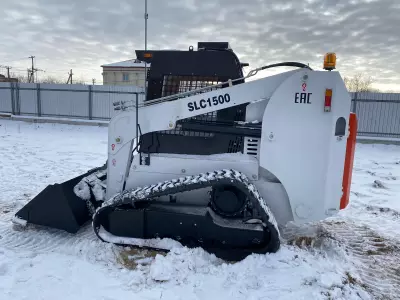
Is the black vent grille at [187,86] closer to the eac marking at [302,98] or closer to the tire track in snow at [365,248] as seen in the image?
the eac marking at [302,98]

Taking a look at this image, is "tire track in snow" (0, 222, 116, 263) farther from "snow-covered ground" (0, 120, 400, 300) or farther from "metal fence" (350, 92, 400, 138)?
"metal fence" (350, 92, 400, 138)

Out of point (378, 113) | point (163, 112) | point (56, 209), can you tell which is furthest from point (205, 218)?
point (378, 113)

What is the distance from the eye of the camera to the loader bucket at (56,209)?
3.94 meters

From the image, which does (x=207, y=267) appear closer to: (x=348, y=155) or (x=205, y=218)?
(x=205, y=218)

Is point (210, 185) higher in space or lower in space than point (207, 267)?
higher

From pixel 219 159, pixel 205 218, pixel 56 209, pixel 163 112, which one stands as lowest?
pixel 56 209

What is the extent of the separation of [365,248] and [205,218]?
207cm

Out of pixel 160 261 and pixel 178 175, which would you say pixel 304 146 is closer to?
pixel 178 175

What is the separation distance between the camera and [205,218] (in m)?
3.47

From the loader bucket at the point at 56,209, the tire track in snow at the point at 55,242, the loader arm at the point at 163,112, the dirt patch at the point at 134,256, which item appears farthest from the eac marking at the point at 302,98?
the loader bucket at the point at 56,209

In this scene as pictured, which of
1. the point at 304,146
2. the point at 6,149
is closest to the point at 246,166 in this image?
the point at 304,146

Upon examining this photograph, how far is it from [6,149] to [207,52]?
336 inches

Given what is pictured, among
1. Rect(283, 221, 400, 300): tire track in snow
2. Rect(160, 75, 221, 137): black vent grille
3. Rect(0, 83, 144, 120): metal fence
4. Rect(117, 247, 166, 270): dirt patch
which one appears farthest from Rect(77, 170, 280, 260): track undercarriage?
Rect(0, 83, 144, 120): metal fence

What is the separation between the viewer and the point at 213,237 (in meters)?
3.52
